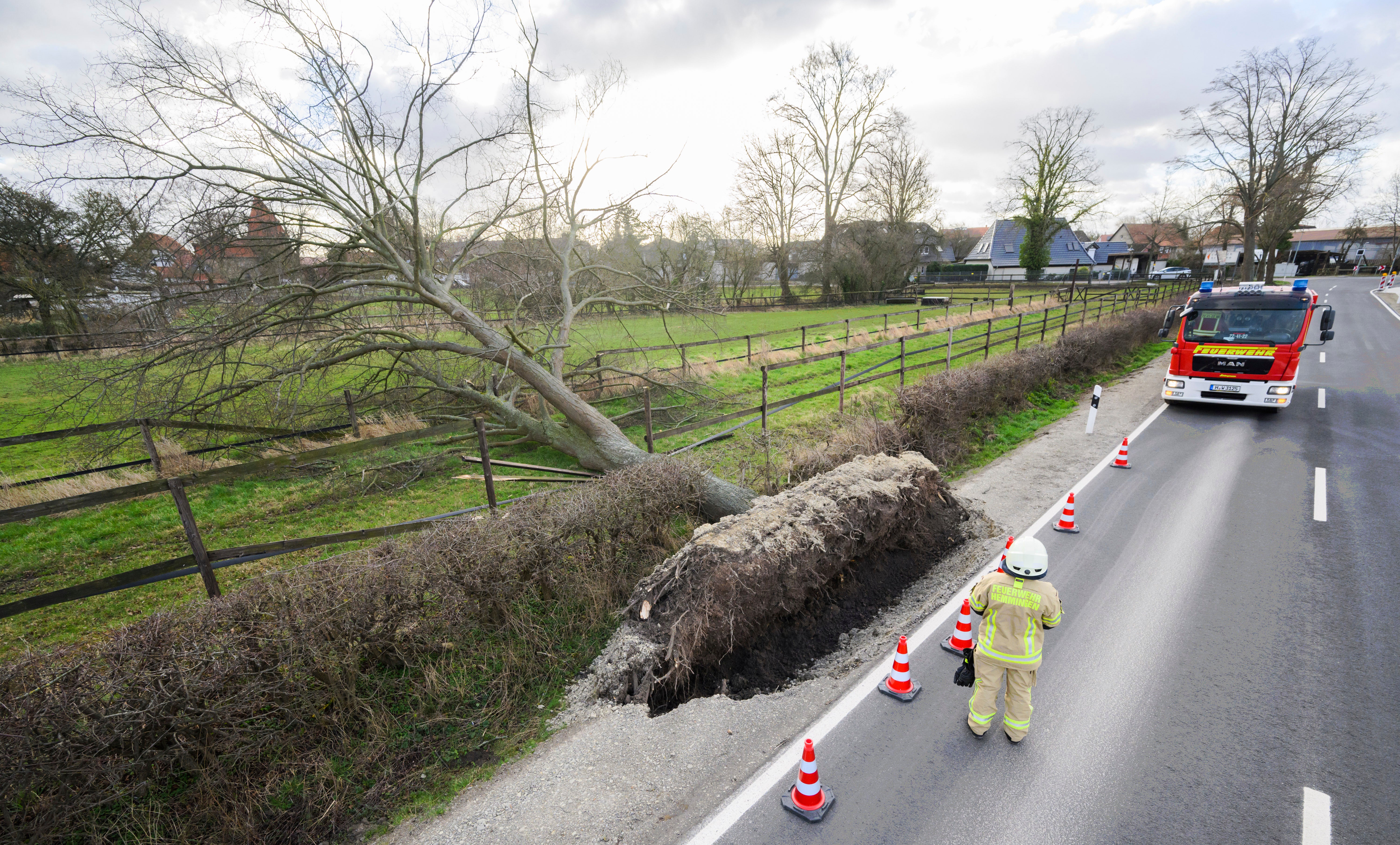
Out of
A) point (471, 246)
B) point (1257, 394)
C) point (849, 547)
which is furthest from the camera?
→ point (1257, 394)

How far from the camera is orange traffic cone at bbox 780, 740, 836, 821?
2936 mm

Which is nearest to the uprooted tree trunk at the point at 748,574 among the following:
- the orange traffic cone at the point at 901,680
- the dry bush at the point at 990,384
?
the orange traffic cone at the point at 901,680

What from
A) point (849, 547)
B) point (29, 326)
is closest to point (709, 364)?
point (849, 547)

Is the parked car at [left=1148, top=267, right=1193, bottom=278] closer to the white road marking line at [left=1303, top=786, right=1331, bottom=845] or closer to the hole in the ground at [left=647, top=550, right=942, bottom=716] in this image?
the hole in the ground at [left=647, top=550, right=942, bottom=716]

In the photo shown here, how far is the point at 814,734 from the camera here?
3.52 metres

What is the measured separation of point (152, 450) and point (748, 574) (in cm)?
998

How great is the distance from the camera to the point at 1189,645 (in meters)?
4.30

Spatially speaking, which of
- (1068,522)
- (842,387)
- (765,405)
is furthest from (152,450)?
(1068,522)

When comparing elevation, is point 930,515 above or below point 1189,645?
above

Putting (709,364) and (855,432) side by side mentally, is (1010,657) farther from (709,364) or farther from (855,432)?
(709,364)

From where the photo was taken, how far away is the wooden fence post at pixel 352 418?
1008cm

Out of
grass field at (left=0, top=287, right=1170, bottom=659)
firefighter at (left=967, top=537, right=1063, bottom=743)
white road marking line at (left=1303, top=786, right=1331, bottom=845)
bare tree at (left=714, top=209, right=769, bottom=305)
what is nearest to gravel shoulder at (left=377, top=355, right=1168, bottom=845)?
firefighter at (left=967, top=537, right=1063, bottom=743)

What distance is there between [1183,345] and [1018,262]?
50.7m

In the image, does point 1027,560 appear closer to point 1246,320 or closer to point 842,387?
point 842,387
